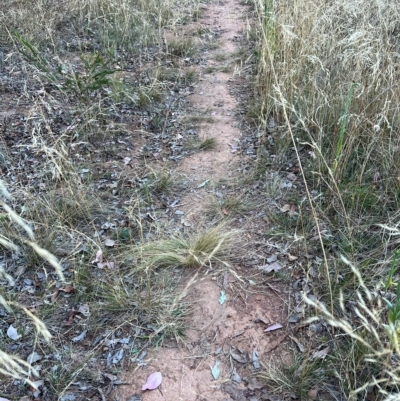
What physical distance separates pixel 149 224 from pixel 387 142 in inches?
75.4

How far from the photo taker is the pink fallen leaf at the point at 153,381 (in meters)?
2.06

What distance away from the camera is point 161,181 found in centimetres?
332

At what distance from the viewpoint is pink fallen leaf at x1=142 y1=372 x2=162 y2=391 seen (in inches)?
81.2

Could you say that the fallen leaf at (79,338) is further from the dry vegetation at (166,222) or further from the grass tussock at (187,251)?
the grass tussock at (187,251)

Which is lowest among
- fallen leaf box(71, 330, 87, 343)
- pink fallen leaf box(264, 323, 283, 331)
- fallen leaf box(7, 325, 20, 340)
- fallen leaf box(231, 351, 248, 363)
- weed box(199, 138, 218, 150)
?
fallen leaf box(231, 351, 248, 363)

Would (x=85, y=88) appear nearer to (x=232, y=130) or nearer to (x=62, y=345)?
(x=232, y=130)

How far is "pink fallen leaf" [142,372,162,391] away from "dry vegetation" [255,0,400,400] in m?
0.59

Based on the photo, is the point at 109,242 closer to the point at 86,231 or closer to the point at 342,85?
the point at 86,231

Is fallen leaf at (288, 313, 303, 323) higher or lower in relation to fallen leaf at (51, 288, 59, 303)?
lower

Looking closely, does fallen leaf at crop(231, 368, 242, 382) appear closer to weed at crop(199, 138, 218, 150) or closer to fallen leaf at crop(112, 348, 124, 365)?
fallen leaf at crop(112, 348, 124, 365)

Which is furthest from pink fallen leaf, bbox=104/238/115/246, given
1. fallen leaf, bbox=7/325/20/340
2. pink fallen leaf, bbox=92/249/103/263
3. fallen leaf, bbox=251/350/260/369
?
fallen leaf, bbox=251/350/260/369

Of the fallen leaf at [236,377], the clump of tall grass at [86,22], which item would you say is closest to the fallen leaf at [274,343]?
the fallen leaf at [236,377]

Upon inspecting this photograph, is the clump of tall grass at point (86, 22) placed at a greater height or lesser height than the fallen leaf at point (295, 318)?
greater

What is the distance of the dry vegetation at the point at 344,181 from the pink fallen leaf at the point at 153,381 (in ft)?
1.94
